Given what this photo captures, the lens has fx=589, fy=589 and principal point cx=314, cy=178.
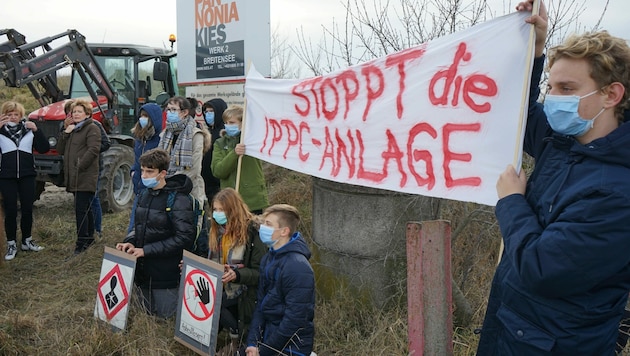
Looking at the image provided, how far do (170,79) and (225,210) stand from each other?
6.83m

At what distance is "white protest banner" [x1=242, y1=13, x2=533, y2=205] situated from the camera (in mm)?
2604

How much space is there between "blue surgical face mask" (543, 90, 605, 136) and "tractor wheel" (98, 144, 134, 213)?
7480mm

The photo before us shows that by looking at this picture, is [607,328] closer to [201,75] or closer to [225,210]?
[225,210]

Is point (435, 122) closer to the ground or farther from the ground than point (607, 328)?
farther from the ground

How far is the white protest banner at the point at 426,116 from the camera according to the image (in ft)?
8.54

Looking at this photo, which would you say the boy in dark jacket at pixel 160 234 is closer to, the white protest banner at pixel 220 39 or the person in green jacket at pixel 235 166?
the person in green jacket at pixel 235 166

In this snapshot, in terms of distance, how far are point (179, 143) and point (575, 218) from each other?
167 inches

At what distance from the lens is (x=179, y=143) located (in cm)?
542

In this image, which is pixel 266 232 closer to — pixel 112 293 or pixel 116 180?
pixel 112 293

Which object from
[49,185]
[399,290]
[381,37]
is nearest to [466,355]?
[399,290]

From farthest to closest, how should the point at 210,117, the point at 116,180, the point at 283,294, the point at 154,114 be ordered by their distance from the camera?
1. the point at 116,180
2. the point at 210,117
3. the point at 154,114
4. the point at 283,294

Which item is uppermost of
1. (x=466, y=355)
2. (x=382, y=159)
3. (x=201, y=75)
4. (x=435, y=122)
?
(x=201, y=75)

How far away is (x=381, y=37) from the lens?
512 centimetres

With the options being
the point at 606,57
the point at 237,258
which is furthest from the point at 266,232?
the point at 606,57
